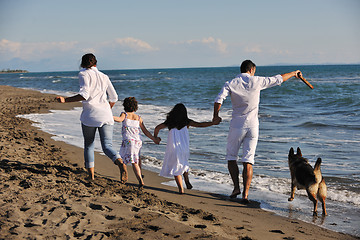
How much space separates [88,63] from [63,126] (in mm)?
6685

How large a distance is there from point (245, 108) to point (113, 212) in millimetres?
2349

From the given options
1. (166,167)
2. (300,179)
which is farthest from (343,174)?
(166,167)

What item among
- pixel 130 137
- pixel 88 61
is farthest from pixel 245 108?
pixel 88 61

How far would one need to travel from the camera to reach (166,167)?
5348mm

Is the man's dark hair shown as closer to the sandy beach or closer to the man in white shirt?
the man in white shirt

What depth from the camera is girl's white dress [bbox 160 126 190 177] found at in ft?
17.3

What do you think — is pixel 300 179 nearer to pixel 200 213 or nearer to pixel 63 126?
pixel 200 213

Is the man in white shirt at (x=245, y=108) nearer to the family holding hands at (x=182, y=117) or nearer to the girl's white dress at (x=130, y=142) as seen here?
the family holding hands at (x=182, y=117)

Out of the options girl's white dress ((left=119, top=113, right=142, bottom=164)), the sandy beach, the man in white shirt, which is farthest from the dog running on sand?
girl's white dress ((left=119, top=113, right=142, bottom=164))

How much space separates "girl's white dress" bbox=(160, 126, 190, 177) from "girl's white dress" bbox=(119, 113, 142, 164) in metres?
0.54

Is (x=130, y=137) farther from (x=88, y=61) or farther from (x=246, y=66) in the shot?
(x=246, y=66)

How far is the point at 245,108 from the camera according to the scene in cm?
509

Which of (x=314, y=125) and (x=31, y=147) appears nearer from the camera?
(x=31, y=147)

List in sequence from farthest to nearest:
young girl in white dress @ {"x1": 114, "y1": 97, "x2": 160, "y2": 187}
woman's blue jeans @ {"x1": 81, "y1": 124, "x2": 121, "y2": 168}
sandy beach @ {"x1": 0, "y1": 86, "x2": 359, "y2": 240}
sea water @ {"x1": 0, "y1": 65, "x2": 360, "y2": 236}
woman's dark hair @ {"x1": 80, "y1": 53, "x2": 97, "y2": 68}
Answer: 1. young girl in white dress @ {"x1": 114, "y1": 97, "x2": 160, "y2": 187}
2. woman's blue jeans @ {"x1": 81, "y1": 124, "x2": 121, "y2": 168}
3. woman's dark hair @ {"x1": 80, "y1": 53, "x2": 97, "y2": 68}
4. sea water @ {"x1": 0, "y1": 65, "x2": 360, "y2": 236}
5. sandy beach @ {"x1": 0, "y1": 86, "x2": 359, "y2": 240}
